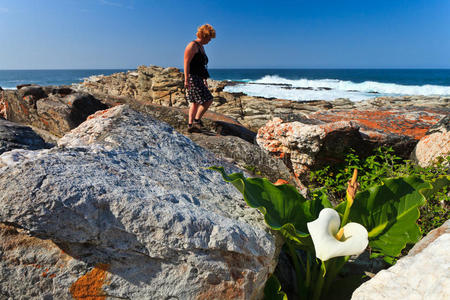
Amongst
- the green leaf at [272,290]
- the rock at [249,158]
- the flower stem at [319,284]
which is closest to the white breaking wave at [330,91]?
the rock at [249,158]

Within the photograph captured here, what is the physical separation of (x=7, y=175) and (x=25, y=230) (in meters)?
0.29

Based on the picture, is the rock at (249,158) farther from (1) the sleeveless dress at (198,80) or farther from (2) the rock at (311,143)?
(1) the sleeveless dress at (198,80)

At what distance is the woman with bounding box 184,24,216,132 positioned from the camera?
4688 mm

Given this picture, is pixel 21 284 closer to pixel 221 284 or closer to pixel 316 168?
pixel 221 284

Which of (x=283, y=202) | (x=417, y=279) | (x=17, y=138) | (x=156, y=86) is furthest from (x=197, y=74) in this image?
(x=156, y=86)

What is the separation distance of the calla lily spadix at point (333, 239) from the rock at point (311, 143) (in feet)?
7.16

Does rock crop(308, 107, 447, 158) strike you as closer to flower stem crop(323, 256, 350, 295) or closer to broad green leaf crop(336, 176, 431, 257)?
broad green leaf crop(336, 176, 431, 257)

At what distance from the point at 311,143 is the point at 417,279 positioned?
96.5 inches

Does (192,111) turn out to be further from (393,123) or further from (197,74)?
(393,123)

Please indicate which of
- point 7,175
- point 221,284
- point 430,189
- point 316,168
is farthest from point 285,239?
point 316,168

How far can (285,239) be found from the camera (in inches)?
79.0

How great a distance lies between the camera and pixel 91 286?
62.2 inches

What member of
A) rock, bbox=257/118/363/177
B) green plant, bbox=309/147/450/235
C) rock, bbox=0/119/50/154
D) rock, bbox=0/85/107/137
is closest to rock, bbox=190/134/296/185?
green plant, bbox=309/147/450/235

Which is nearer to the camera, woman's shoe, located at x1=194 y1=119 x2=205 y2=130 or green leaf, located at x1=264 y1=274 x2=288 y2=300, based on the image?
green leaf, located at x1=264 y1=274 x2=288 y2=300
